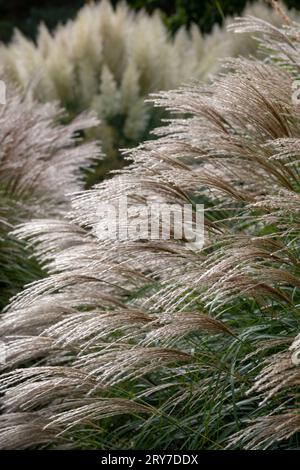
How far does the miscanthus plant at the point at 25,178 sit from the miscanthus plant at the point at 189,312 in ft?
2.04

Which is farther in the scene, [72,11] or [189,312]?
[72,11]

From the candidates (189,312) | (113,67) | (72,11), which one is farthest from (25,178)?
(72,11)

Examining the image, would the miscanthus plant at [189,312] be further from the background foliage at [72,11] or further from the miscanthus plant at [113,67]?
the background foliage at [72,11]

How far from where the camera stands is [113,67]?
6195 mm

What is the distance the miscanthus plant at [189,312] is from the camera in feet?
8.29

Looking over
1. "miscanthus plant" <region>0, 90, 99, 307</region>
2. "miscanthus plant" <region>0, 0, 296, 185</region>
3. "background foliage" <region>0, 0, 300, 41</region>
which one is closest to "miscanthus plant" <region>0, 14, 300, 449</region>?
"miscanthus plant" <region>0, 90, 99, 307</region>

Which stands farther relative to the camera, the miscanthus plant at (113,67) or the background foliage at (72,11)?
the background foliage at (72,11)

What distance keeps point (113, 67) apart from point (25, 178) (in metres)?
2.25

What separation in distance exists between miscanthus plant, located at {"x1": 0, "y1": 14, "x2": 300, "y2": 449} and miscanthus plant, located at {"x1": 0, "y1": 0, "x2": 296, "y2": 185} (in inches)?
94.1

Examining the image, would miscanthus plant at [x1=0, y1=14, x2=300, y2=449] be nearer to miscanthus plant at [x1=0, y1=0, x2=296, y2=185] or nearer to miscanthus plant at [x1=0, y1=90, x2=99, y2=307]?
miscanthus plant at [x1=0, y1=90, x2=99, y2=307]

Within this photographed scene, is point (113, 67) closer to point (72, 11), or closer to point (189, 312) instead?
point (189, 312)

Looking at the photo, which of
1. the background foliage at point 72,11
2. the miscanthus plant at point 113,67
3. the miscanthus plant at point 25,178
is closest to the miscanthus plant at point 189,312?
the miscanthus plant at point 25,178

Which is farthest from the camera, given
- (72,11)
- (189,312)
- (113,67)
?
(72,11)
